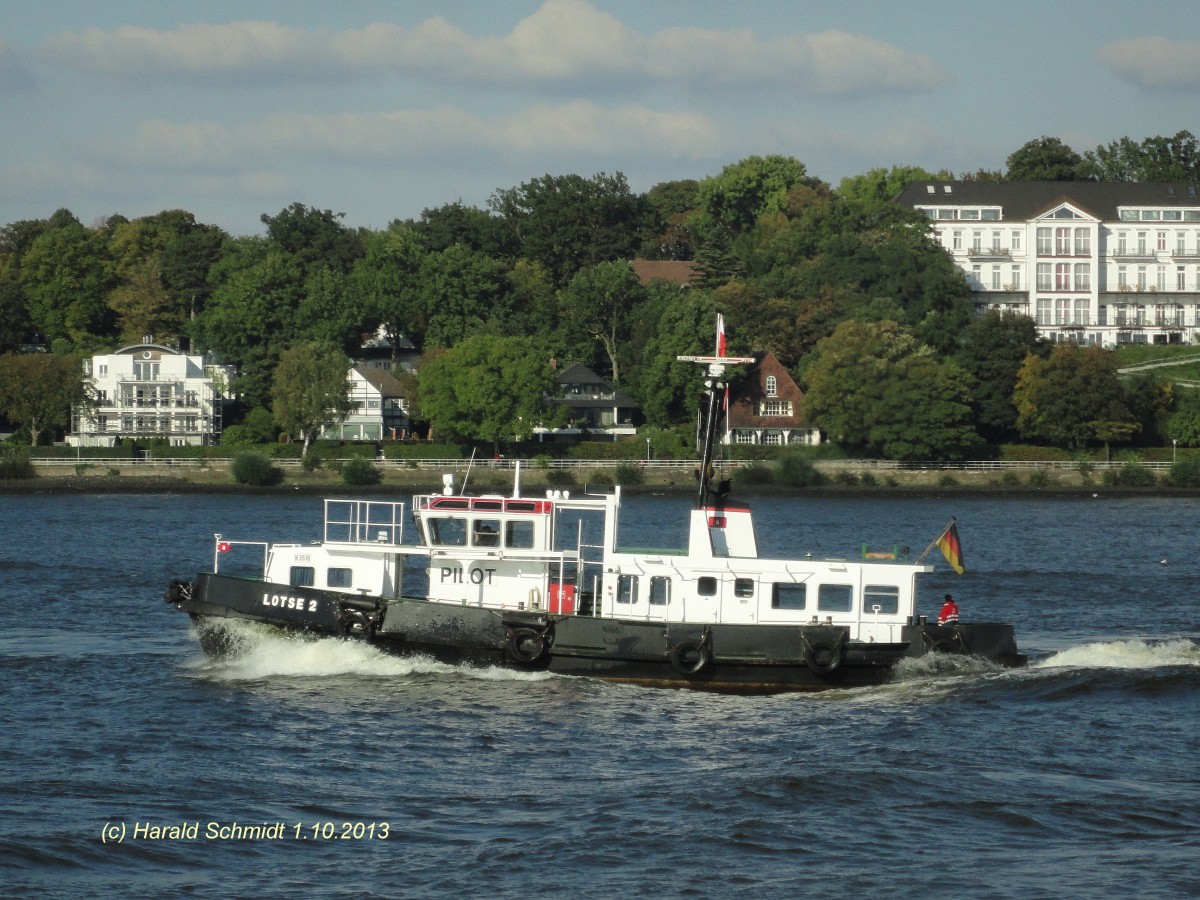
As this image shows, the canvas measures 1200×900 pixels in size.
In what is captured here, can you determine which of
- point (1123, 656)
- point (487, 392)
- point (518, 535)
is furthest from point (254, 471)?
point (1123, 656)

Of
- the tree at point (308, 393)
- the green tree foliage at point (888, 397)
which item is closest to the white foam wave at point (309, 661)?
the green tree foliage at point (888, 397)

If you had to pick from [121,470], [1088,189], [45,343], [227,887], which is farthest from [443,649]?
[1088,189]

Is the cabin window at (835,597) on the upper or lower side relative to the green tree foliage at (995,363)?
lower

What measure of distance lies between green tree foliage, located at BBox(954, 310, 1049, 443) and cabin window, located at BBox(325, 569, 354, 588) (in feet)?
224

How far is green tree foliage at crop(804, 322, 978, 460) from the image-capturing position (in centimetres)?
8919

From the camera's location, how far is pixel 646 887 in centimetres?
1917

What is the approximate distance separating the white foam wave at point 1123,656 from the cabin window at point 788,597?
530cm

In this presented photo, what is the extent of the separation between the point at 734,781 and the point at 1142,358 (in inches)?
3663

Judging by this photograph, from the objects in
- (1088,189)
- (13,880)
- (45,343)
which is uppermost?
(1088,189)

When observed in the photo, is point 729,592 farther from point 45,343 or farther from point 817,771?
point 45,343

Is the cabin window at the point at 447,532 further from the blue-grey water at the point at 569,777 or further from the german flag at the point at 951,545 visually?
the german flag at the point at 951,545

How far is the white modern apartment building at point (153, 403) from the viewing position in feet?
333

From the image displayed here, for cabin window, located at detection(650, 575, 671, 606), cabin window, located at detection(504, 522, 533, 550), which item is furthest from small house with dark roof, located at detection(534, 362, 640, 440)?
cabin window, located at detection(650, 575, 671, 606)

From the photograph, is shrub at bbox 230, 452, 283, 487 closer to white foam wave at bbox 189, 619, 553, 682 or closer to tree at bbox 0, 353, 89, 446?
tree at bbox 0, 353, 89, 446
